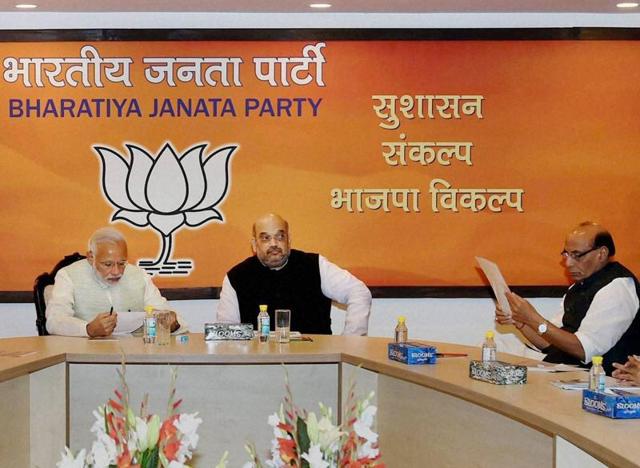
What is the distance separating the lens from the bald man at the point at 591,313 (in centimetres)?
471

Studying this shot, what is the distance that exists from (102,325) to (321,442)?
11.6 feet

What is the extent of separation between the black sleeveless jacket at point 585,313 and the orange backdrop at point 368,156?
57.7 inches

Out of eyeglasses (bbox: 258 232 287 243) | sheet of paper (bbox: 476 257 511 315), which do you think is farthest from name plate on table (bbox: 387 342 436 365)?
eyeglasses (bbox: 258 232 287 243)

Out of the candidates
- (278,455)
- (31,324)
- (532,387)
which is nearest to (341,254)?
(31,324)

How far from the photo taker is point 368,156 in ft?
21.5

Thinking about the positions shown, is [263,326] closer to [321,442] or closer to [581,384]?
[581,384]

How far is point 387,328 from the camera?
6543mm

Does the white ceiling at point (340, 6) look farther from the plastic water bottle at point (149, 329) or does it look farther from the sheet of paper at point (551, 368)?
the sheet of paper at point (551, 368)

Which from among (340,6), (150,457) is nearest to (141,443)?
(150,457)

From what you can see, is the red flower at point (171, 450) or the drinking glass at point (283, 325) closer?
the red flower at point (171, 450)

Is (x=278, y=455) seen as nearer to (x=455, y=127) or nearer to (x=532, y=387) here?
(x=532, y=387)

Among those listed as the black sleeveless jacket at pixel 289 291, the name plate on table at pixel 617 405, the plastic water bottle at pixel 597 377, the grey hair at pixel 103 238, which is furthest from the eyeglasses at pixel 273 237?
the name plate on table at pixel 617 405

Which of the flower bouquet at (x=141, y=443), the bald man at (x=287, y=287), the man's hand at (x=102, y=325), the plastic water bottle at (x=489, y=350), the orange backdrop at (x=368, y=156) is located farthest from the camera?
the orange backdrop at (x=368, y=156)

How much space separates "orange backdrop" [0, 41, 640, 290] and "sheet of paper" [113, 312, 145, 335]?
1.24 m
